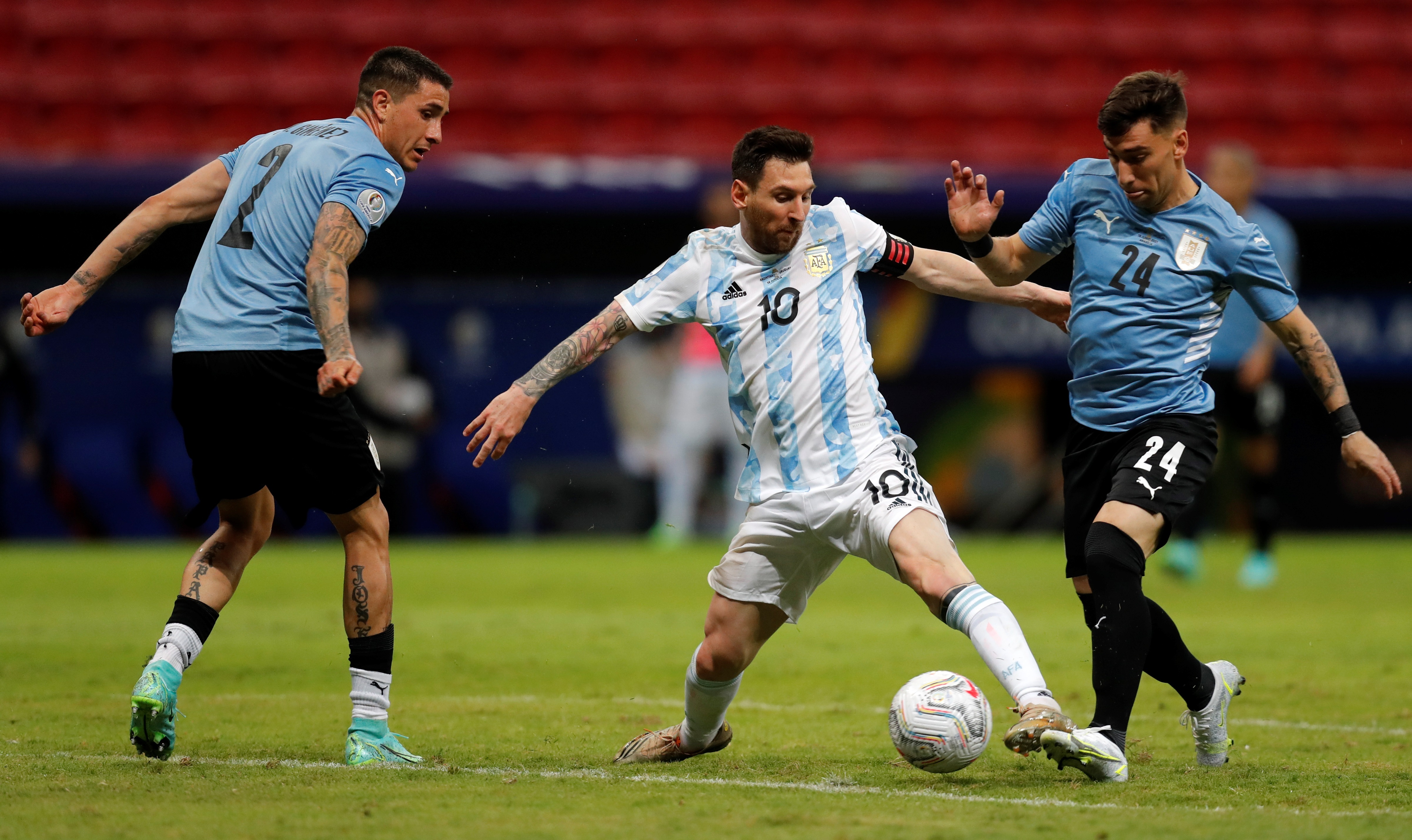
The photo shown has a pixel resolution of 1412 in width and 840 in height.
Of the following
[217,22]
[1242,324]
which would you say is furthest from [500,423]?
[217,22]

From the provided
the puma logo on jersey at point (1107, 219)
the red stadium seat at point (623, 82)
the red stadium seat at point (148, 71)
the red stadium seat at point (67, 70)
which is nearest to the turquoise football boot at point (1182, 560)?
the puma logo on jersey at point (1107, 219)

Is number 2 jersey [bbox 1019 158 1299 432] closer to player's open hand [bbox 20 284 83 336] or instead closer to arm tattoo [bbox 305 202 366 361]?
arm tattoo [bbox 305 202 366 361]

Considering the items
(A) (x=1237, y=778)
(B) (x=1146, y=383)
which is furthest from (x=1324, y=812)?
(B) (x=1146, y=383)

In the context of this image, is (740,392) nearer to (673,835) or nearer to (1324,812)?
(673,835)

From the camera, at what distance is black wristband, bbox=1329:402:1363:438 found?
16.3 ft

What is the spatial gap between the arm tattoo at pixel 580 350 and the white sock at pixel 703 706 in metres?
0.93

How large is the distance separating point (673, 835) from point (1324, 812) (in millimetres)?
1693

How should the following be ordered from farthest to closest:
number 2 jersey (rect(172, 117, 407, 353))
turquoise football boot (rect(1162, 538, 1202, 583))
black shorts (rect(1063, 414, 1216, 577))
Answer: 1. turquoise football boot (rect(1162, 538, 1202, 583))
2. number 2 jersey (rect(172, 117, 407, 353))
3. black shorts (rect(1063, 414, 1216, 577))

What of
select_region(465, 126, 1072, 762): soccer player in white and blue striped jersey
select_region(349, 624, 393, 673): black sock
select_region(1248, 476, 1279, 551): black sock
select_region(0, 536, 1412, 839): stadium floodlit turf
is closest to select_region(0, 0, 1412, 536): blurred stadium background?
select_region(1248, 476, 1279, 551): black sock

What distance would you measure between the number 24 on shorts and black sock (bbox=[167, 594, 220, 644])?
9.61ft

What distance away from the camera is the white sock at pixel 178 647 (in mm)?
4969

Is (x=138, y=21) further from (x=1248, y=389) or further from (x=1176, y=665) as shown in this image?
(x=1176, y=665)

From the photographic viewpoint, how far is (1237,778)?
15.4 ft

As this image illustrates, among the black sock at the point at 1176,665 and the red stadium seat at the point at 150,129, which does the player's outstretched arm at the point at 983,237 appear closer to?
the black sock at the point at 1176,665
